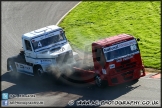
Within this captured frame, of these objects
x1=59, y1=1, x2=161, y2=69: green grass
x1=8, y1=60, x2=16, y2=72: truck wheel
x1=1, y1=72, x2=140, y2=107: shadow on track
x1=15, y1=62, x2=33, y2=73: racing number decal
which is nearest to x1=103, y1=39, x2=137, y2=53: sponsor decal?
x1=1, y1=72, x2=140, y2=107: shadow on track

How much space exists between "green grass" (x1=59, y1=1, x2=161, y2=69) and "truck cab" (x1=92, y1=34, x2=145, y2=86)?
4.43m

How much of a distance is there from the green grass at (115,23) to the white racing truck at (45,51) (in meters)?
4.48

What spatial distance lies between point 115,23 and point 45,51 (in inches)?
399

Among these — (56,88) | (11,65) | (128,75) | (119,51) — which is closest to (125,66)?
(128,75)

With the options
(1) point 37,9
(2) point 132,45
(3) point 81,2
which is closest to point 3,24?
(1) point 37,9

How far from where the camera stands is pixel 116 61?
23.1 meters

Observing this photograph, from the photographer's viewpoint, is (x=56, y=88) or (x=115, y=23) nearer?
(x=56, y=88)

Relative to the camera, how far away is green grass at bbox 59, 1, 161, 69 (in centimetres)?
3147

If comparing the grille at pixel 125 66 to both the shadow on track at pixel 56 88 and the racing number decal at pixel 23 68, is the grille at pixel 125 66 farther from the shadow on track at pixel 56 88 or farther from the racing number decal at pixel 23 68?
the racing number decal at pixel 23 68

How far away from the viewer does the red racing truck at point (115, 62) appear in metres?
23.0

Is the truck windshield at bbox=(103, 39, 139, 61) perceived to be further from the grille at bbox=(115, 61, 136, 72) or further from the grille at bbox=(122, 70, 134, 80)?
the grille at bbox=(122, 70, 134, 80)

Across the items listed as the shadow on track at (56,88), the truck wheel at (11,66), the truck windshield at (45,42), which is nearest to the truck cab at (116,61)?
the shadow on track at (56,88)

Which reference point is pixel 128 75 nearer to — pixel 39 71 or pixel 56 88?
pixel 56 88

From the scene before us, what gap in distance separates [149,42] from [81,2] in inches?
491
